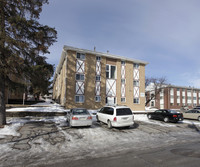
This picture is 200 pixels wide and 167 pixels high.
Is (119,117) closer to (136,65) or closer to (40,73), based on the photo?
(40,73)

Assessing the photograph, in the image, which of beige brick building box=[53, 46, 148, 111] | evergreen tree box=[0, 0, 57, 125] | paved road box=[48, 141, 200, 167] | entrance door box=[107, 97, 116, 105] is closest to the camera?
paved road box=[48, 141, 200, 167]

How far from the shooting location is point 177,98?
2132 inches

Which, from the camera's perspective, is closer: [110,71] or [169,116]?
[169,116]

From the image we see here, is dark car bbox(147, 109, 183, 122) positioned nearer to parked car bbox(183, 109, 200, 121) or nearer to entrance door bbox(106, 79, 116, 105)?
parked car bbox(183, 109, 200, 121)

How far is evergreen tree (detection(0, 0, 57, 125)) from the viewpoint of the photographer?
28.7ft

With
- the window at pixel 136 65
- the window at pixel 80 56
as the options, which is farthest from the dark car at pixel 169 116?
the window at pixel 80 56

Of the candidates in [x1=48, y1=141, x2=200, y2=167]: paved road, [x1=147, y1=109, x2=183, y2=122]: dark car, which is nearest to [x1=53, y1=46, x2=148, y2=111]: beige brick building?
[x1=147, y1=109, x2=183, y2=122]: dark car

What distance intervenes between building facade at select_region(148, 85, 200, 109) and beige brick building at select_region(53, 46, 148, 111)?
2815cm

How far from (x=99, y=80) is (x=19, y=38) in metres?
15.9

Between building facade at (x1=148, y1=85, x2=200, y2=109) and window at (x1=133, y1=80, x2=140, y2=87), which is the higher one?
window at (x1=133, y1=80, x2=140, y2=87)

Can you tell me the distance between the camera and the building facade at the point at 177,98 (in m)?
52.5

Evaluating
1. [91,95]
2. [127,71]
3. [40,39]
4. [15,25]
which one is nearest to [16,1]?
[15,25]

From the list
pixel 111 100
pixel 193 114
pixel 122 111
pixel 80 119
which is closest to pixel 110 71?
pixel 111 100

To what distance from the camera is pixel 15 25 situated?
8.94m
